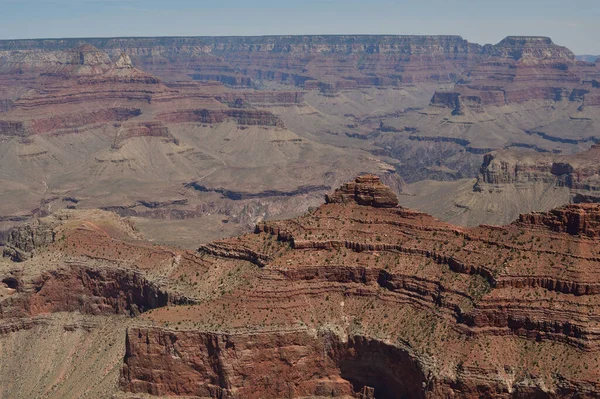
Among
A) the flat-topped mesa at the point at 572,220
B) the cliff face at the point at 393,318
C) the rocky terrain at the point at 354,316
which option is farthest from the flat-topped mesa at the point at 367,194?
the flat-topped mesa at the point at 572,220

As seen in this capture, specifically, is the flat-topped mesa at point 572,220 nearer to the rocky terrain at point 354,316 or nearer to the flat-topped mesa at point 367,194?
the rocky terrain at point 354,316

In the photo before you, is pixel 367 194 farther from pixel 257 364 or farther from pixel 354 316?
pixel 257 364

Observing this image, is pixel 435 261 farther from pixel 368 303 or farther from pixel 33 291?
pixel 33 291

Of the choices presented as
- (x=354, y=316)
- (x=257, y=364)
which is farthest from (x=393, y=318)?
(x=257, y=364)

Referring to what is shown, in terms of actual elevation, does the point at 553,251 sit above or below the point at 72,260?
above

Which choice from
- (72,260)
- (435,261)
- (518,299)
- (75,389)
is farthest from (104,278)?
(518,299)

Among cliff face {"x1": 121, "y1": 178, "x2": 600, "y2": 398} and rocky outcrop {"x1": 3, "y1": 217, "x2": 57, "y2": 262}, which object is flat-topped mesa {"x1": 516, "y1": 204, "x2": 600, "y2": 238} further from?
rocky outcrop {"x1": 3, "y1": 217, "x2": 57, "y2": 262}

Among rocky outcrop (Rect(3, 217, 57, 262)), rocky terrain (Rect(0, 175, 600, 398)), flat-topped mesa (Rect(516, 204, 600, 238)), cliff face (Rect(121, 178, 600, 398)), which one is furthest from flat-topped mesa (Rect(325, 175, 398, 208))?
rocky outcrop (Rect(3, 217, 57, 262))
